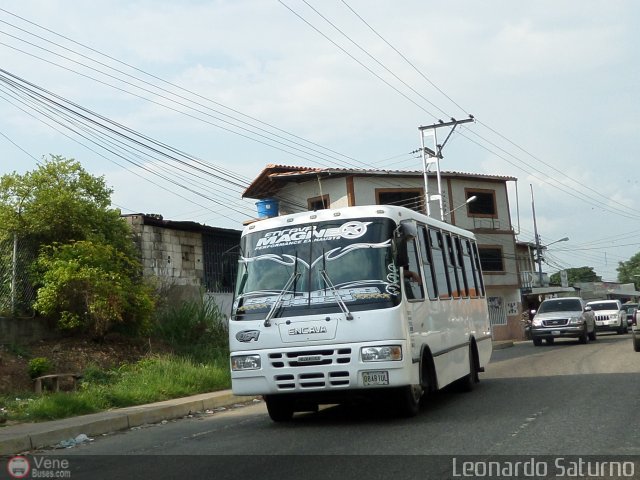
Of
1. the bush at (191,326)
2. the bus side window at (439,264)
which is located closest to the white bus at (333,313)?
the bus side window at (439,264)

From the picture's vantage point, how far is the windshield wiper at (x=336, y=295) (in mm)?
10328

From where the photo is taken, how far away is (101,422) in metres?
11.9

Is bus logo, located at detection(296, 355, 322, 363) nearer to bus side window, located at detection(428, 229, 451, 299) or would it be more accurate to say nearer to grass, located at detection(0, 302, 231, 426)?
bus side window, located at detection(428, 229, 451, 299)

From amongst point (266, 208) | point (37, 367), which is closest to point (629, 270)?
point (266, 208)

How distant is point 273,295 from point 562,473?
4.81m

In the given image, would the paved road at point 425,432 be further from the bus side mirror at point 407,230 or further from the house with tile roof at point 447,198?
the house with tile roof at point 447,198

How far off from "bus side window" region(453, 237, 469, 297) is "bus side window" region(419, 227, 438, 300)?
2.32 meters

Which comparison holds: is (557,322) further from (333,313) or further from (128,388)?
(333,313)

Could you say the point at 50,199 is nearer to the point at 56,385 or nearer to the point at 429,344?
the point at 56,385

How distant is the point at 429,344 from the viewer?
11.7 m

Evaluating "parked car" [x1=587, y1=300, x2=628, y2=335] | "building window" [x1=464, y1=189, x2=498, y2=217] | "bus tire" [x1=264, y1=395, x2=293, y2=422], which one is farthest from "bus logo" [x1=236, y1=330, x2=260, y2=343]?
"building window" [x1=464, y1=189, x2=498, y2=217]

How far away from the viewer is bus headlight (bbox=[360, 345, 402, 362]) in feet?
33.3

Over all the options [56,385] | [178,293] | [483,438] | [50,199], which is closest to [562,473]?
[483,438]

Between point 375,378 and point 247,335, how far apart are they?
180cm
